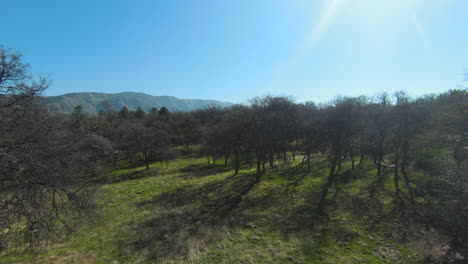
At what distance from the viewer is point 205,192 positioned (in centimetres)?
2122

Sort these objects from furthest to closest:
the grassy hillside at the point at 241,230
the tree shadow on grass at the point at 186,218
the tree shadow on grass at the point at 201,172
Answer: the tree shadow on grass at the point at 201,172 < the tree shadow on grass at the point at 186,218 < the grassy hillside at the point at 241,230

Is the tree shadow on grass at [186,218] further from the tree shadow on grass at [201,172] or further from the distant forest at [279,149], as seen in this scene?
the tree shadow on grass at [201,172]

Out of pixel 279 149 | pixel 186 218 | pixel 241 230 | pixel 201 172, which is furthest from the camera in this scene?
pixel 201 172

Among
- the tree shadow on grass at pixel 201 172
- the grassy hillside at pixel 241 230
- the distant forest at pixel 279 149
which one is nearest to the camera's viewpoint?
the distant forest at pixel 279 149

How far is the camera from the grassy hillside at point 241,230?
9.97m

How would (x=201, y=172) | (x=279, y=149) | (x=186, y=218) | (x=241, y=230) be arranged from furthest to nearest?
(x=201, y=172) < (x=279, y=149) < (x=186, y=218) < (x=241, y=230)

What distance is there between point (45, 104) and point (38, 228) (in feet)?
18.9

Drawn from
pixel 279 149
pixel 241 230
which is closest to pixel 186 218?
pixel 241 230

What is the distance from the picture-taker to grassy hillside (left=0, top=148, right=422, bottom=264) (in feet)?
Answer: 32.7

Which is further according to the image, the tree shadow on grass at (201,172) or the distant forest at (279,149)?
the tree shadow on grass at (201,172)

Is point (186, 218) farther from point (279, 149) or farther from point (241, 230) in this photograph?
point (279, 149)

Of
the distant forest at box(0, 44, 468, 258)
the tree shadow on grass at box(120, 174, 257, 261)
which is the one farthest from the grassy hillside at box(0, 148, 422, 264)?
the distant forest at box(0, 44, 468, 258)

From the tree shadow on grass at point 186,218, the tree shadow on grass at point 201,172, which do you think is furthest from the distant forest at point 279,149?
the tree shadow on grass at point 201,172

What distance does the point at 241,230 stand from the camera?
502 inches
